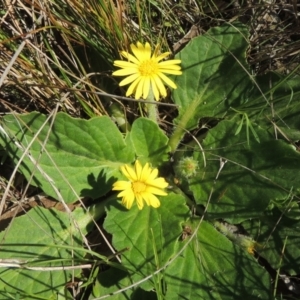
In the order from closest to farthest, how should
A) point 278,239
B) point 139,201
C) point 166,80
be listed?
point 139,201
point 166,80
point 278,239

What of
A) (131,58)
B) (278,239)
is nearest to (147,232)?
(278,239)

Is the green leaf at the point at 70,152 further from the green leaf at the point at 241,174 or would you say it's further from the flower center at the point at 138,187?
the green leaf at the point at 241,174

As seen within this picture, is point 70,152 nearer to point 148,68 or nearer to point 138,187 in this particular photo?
point 138,187

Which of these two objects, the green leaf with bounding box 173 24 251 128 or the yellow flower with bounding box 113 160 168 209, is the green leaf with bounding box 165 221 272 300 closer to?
the yellow flower with bounding box 113 160 168 209

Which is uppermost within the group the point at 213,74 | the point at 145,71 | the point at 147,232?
the point at 145,71

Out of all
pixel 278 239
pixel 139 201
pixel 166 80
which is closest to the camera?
pixel 139 201

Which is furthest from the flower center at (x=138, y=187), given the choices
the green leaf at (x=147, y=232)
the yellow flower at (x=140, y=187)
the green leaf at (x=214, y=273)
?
the green leaf at (x=214, y=273)

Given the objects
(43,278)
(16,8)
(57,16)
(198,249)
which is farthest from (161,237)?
(16,8)
